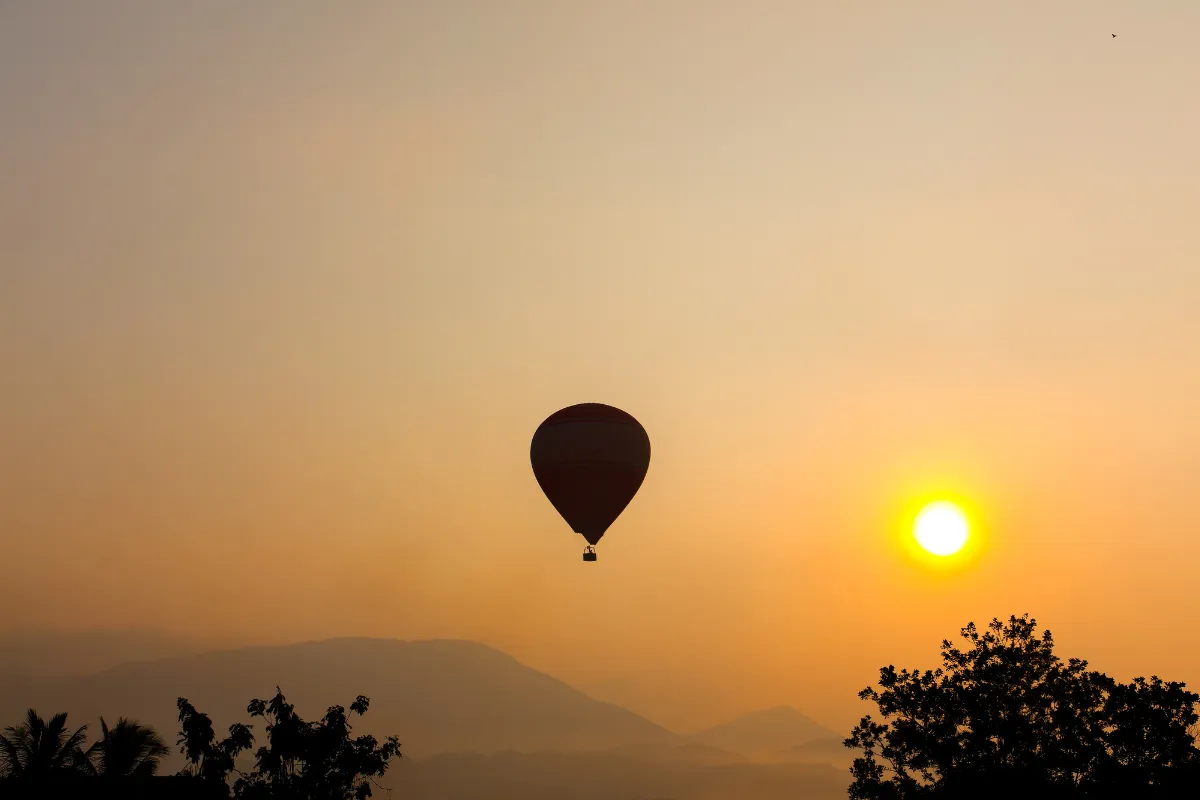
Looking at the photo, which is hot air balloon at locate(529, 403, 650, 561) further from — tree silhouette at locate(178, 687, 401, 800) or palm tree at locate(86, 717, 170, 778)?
palm tree at locate(86, 717, 170, 778)

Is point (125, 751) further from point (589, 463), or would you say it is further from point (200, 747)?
point (589, 463)

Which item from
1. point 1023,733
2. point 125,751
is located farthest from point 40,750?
point 1023,733

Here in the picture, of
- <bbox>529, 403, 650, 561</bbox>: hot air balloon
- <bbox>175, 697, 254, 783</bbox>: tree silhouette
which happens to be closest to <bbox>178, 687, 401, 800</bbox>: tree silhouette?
<bbox>175, 697, 254, 783</bbox>: tree silhouette

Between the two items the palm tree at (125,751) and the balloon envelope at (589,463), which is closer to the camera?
the palm tree at (125,751)

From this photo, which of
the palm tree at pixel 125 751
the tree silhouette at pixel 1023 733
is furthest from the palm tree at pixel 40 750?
the tree silhouette at pixel 1023 733

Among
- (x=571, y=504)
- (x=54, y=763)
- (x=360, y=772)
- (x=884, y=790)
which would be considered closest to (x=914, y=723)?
(x=884, y=790)

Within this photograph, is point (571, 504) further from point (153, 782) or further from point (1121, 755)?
point (1121, 755)

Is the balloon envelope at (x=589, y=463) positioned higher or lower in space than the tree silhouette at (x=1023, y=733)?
higher

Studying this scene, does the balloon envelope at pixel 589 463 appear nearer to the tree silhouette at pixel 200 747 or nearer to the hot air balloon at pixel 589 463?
the hot air balloon at pixel 589 463
